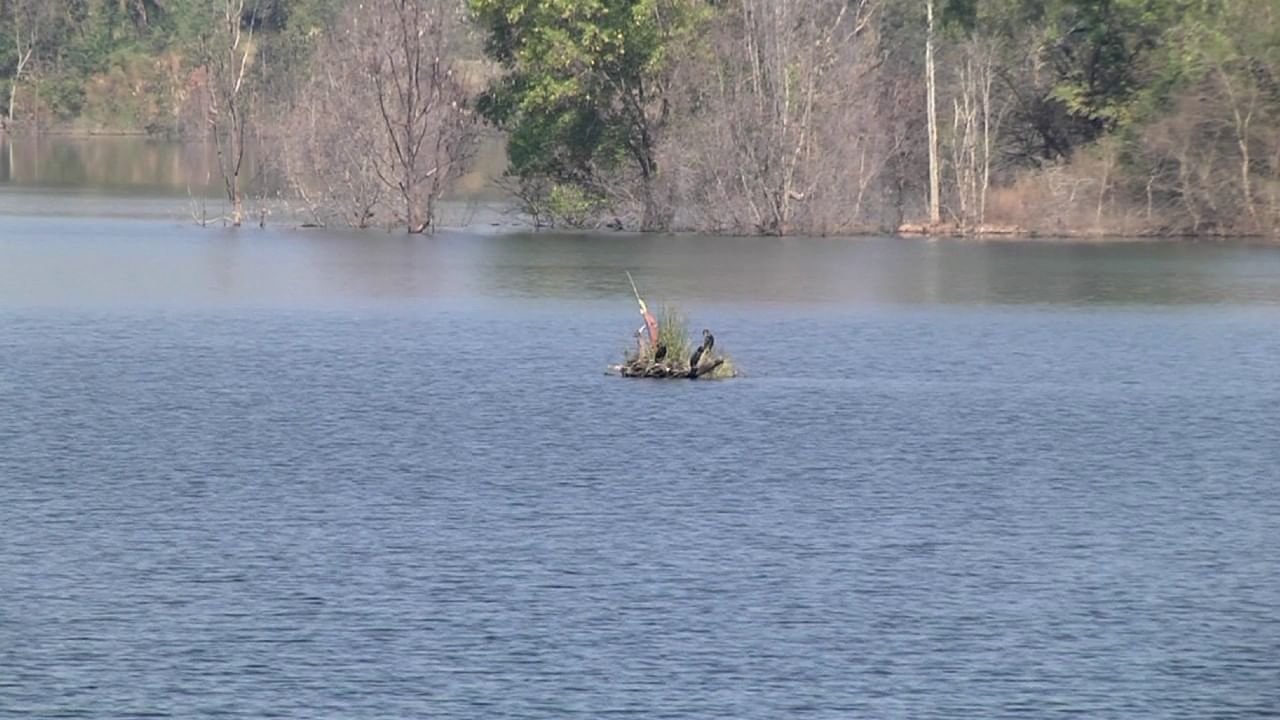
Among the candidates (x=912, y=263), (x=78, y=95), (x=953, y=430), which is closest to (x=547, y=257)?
(x=912, y=263)

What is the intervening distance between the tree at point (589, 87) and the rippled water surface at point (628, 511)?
63.8 ft

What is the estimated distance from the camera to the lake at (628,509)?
16953mm

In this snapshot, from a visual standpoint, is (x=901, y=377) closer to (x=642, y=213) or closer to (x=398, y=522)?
(x=398, y=522)

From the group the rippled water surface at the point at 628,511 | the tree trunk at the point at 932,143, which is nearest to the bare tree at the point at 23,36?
the tree trunk at the point at 932,143

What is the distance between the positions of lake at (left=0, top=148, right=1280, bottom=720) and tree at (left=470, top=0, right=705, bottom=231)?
18.8 m

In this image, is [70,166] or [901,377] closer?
[901,377]

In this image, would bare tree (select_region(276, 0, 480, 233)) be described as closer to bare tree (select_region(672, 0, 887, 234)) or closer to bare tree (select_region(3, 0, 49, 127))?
bare tree (select_region(672, 0, 887, 234))

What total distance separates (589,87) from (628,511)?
144 ft

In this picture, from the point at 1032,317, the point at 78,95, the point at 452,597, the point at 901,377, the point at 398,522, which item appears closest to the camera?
the point at 452,597

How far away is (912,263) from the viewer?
185 ft

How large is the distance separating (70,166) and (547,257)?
183ft

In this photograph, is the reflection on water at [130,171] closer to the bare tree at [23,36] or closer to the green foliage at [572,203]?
the green foliage at [572,203]

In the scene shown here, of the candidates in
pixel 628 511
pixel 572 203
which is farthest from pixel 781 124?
pixel 628 511

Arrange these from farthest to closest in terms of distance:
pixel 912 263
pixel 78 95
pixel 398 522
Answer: pixel 78 95, pixel 912 263, pixel 398 522
